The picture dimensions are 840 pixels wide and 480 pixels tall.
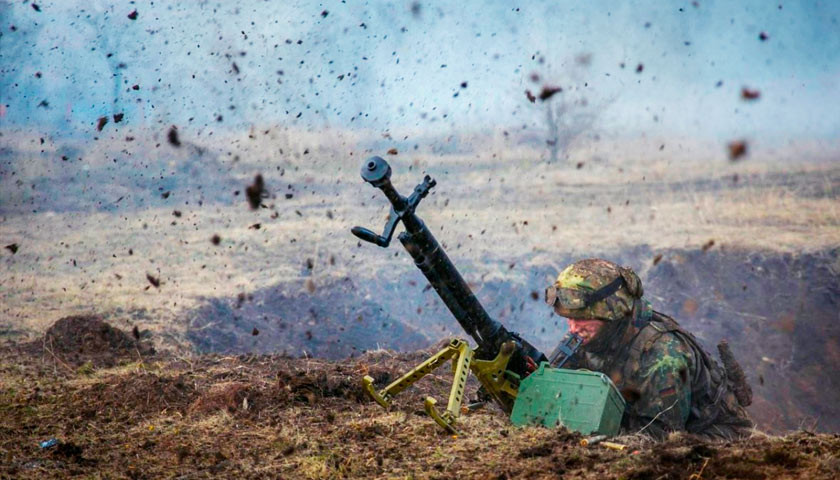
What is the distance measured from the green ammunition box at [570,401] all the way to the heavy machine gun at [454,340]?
0.18 m

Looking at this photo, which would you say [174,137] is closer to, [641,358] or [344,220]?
[344,220]

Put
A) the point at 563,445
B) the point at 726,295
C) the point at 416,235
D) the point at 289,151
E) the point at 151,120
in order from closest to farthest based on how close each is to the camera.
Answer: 1. the point at 563,445
2. the point at 416,235
3. the point at 726,295
4. the point at 151,120
5. the point at 289,151

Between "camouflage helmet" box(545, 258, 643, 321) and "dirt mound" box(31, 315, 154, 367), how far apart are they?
17.2ft

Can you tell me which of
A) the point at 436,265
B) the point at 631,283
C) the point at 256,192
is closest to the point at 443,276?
the point at 436,265

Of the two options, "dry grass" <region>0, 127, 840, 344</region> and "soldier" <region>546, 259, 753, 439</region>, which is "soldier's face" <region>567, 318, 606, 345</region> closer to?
"soldier" <region>546, 259, 753, 439</region>

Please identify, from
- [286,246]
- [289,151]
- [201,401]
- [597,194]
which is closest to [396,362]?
[201,401]

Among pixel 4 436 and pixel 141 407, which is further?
pixel 141 407

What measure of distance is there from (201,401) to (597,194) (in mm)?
14512

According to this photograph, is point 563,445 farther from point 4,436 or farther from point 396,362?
point 4,436

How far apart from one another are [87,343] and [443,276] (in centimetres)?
548

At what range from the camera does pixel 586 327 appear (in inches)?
257

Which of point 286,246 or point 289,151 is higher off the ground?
point 289,151

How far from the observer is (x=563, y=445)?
5047 mm

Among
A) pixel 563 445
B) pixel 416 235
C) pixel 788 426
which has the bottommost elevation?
pixel 788 426
